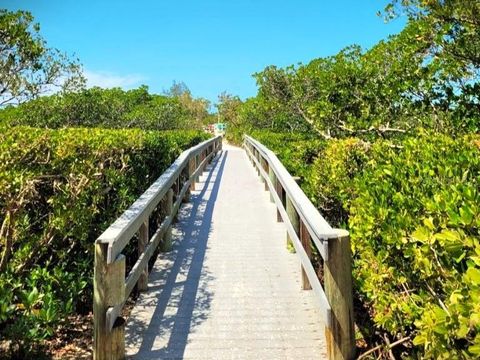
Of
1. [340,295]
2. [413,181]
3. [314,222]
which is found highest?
[413,181]

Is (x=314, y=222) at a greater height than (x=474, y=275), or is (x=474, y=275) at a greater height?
(x=474, y=275)

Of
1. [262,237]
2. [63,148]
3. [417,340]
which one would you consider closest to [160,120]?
[262,237]

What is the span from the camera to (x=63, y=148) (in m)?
3.54

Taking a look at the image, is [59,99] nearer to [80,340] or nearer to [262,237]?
[262,237]

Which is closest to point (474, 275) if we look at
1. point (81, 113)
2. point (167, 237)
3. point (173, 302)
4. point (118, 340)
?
point (118, 340)

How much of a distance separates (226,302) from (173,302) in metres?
0.50

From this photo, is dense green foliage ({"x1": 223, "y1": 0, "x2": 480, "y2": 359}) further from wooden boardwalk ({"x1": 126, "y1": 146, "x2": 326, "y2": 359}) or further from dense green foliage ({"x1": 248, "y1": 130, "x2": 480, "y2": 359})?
wooden boardwalk ({"x1": 126, "y1": 146, "x2": 326, "y2": 359})

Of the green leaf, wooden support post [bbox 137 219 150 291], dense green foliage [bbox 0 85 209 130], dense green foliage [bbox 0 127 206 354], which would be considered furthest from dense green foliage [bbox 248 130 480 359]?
dense green foliage [bbox 0 85 209 130]

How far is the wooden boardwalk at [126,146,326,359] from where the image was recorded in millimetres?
3143

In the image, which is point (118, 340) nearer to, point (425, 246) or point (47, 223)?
point (47, 223)

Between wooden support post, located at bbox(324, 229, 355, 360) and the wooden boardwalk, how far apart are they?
0.37m

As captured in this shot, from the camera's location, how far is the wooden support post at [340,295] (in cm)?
266

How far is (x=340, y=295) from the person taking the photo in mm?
2676

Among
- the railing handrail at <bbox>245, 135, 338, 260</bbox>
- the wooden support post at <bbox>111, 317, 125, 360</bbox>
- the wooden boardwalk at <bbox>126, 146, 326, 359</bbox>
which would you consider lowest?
the wooden boardwalk at <bbox>126, 146, 326, 359</bbox>
